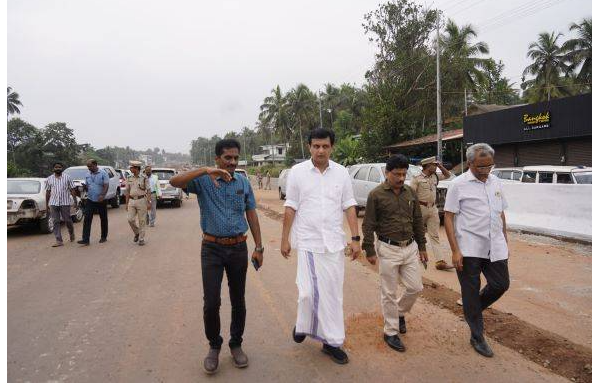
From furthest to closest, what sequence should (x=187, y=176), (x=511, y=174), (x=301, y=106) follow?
(x=301, y=106) → (x=511, y=174) → (x=187, y=176)

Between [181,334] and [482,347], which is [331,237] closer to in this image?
[482,347]

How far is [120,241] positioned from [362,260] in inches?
211

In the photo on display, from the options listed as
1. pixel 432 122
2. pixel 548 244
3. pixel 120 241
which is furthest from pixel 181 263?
pixel 432 122

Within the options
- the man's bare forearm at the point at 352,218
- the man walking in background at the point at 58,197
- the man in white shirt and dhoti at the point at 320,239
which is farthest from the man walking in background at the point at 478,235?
the man walking in background at the point at 58,197

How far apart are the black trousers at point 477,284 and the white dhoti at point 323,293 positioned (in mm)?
1197

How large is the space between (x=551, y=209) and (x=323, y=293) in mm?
8457

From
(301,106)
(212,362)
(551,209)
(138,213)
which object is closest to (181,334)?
(212,362)

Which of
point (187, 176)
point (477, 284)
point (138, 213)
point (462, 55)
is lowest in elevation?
point (477, 284)

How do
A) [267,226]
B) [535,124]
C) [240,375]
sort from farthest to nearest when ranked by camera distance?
[535,124] < [267,226] < [240,375]

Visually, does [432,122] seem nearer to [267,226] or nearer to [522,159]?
[522,159]

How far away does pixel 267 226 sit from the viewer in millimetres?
12555

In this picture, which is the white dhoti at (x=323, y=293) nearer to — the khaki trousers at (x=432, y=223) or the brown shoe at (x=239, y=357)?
the brown shoe at (x=239, y=357)

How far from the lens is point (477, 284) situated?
3.84 meters

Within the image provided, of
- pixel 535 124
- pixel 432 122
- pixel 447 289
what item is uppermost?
pixel 432 122
